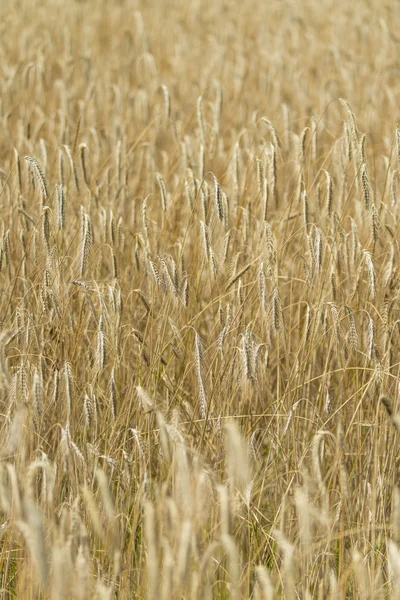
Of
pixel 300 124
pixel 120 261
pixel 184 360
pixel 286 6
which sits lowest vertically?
pixel 184 360

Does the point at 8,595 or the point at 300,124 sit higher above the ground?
the point at 300,124

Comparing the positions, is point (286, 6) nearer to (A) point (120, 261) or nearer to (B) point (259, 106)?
(B) point (259, 106)

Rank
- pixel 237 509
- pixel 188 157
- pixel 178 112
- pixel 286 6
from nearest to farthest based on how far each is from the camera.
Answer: pixel 237 509 → pixel 188 157 → pixel 178 112 → pixel 286 6

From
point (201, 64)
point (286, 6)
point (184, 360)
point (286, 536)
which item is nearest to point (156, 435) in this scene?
point (184, 360)

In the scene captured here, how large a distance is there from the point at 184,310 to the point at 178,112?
5.91 feet

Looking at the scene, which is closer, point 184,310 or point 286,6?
point 184,310

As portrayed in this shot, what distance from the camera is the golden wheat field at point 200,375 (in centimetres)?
109

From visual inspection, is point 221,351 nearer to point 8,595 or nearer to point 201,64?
point 8,595

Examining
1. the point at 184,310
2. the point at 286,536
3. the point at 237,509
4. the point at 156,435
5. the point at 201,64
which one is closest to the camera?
the point at 237,509

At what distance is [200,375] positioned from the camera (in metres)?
1.25

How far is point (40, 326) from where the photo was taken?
159 centimetres

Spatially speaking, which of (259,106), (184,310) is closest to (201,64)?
(259,106)

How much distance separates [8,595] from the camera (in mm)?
1356

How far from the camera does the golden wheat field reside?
1.09 metres
